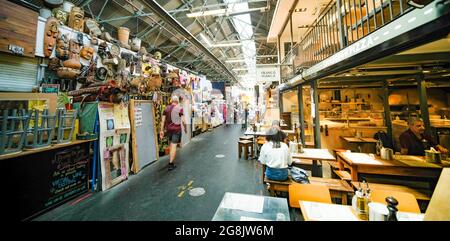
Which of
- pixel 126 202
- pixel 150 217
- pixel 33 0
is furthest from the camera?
pixel 33 0

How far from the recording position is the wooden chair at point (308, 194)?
1.74m

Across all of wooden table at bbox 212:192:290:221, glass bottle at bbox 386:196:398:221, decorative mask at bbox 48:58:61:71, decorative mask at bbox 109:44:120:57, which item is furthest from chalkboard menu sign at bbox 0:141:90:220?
glass bottle at bbox 386:196:398:221

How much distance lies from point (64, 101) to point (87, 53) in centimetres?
125

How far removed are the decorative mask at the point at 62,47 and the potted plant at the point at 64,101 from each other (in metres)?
0.79

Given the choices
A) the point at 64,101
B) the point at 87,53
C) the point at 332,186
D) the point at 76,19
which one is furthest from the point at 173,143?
the point at 332,186

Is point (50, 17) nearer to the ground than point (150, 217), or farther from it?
farther from it

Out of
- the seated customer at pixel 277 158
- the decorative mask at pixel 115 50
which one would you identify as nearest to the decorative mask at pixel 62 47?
the decorative mask at pixel 115 50

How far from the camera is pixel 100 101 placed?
3.25m
